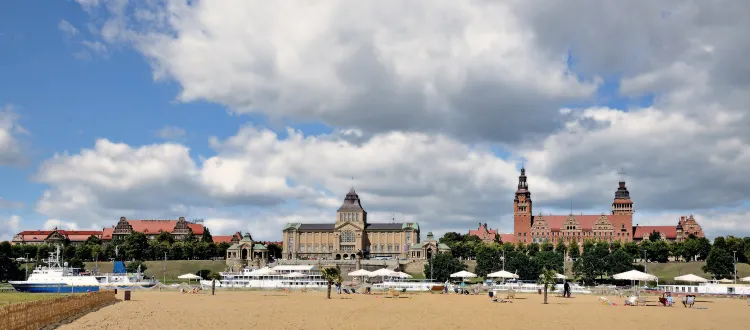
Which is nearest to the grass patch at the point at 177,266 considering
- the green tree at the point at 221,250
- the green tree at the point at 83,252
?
the green tree at the point at 83,252

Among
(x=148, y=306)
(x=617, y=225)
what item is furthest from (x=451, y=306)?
(x=617, y=225)

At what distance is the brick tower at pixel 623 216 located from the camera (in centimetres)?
19538

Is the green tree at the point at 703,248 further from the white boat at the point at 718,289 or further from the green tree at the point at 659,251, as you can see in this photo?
the white boat at the point at 718,289

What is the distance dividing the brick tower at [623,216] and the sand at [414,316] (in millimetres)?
141597

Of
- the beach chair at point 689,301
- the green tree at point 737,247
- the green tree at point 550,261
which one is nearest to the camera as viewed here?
the beach chair at point 689,301

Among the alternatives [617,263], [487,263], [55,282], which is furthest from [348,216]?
[55,282]

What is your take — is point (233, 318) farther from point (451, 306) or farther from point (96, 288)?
point (96, 288)

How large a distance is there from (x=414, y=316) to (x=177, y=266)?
118698 mm

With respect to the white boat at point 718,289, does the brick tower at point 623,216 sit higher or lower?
higher

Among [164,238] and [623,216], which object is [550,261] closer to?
[623,216]

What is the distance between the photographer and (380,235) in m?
180

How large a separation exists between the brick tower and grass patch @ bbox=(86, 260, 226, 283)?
109 metres

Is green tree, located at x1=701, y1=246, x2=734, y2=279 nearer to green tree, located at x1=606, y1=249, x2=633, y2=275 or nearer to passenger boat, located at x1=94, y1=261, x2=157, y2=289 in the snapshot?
green tree, located at x1=606, y1=249, x2=633, y2=275

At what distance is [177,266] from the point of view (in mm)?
154500
